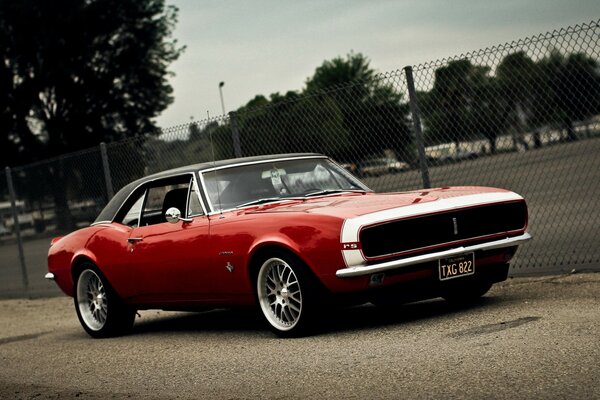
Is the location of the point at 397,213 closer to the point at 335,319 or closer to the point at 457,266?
the point at 457,266

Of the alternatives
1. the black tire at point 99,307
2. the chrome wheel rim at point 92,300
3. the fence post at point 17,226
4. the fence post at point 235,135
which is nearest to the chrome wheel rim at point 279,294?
the black tire at point 99,307

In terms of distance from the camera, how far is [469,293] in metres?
8.59

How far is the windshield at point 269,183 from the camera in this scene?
862cm

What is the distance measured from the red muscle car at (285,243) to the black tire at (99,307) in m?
0.01

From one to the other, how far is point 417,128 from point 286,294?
295 cm

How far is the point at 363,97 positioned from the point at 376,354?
456 cm

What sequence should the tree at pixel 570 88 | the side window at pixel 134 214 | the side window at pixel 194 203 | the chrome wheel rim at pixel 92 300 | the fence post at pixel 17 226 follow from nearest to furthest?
the side window at pixel 194 203
the tree at pixel 570 88
the side window at pixel 134 214
the chrome wheel rim at pixel 92 300
the fence post at pixel 17 226

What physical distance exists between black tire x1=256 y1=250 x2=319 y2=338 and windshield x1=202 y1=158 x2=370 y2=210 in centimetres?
91

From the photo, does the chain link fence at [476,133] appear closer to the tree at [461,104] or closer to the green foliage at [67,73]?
the tree at [461,104]

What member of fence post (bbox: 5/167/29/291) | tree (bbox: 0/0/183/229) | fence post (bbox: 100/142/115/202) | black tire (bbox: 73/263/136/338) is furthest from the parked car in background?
tree (bbox: 0/0/183/229)

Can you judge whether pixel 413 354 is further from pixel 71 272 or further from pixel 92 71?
pixel 92 71

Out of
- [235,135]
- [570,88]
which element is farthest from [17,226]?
[570,88]

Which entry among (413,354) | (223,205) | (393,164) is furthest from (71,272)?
(413,354)

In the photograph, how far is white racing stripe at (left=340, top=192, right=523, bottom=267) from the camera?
7.14m
